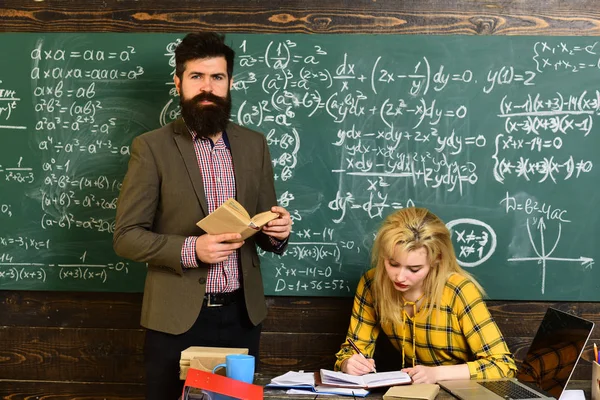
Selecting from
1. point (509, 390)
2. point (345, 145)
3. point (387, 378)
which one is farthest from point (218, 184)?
point (509, 390)

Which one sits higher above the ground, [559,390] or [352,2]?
[352,2]

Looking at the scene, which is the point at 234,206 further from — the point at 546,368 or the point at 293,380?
the point at 546,368

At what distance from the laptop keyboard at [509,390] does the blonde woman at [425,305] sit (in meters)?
0.17

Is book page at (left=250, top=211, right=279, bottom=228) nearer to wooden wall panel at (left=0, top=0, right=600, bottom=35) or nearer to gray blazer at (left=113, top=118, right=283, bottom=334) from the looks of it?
gray blazer at (left=113, top=118, right=283, bottom=334)

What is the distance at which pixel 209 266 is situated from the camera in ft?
8.21

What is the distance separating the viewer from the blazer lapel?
99.9 inches

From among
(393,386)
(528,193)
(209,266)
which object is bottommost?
(393,386)

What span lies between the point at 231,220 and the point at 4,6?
6.39 feet

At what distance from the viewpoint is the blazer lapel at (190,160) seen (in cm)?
254

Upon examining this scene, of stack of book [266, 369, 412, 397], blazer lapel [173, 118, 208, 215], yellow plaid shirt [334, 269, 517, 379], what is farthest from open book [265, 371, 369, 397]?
blazer lapel [173, 118, 208, 215]

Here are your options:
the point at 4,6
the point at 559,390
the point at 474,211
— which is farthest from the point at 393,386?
the point at 4,6

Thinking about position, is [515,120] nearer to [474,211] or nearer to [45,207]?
[474,211]

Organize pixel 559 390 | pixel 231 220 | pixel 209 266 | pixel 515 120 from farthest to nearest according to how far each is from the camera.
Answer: pixel 515 120
pixel 209 266
pixel 231 220
pixel 559 390

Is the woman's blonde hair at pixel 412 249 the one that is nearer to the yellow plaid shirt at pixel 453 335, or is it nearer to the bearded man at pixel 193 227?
the yellow plaid shirt at pixel 453 335
